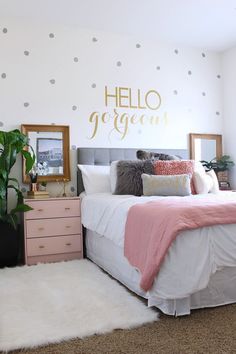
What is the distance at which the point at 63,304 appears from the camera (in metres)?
2.31

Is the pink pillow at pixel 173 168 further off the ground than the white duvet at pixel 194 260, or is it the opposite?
the pink pillow at pixel 173 168

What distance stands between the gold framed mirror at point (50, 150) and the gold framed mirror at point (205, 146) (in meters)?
1.72

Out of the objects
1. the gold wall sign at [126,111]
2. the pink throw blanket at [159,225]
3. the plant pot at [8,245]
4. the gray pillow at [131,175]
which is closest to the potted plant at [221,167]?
the gold wall sign at [126,111]

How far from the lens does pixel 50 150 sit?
3891mm

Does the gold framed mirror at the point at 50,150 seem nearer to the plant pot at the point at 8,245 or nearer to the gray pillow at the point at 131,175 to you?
the plant pot at the point at 8,245

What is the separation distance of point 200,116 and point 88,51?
1.73m

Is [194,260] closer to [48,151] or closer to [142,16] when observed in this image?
[48,151]

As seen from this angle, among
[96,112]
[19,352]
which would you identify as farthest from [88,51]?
[19,352]

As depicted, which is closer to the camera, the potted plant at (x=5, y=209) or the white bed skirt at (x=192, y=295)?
the white bed skirt at (x=192, y=295)

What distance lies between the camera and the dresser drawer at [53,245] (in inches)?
135

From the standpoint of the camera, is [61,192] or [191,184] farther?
[61,192]

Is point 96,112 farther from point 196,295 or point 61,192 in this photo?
point 196,295

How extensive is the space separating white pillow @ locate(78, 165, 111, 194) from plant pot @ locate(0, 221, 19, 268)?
89cm

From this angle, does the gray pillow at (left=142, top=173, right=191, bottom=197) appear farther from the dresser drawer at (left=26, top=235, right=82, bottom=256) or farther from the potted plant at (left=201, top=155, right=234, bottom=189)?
the potted plant at (left=201, top=155, right=234, bottom=189)
